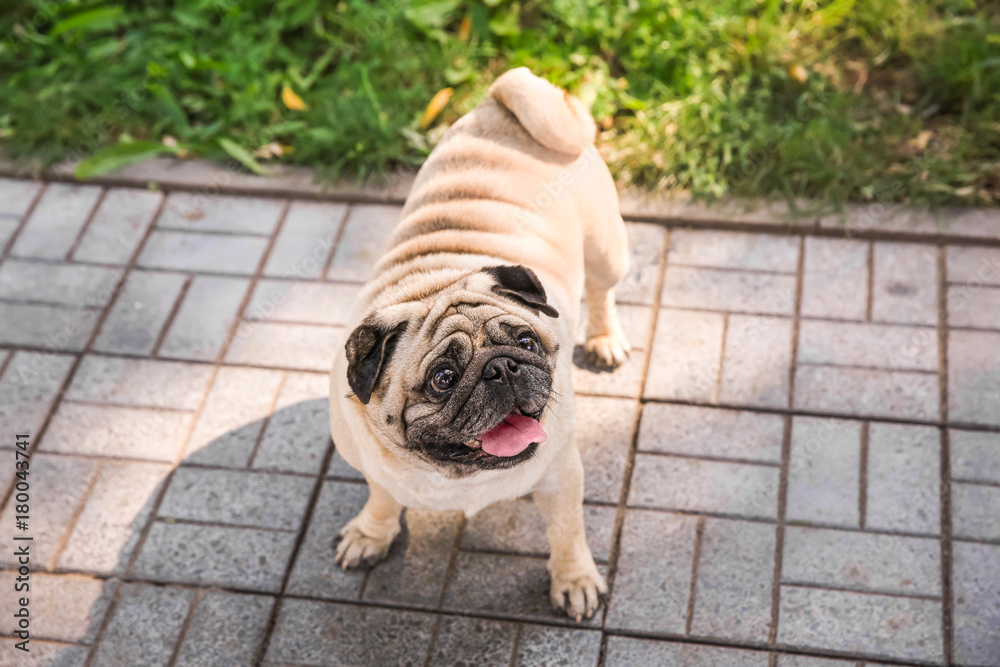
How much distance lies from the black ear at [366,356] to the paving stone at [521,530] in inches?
40.2

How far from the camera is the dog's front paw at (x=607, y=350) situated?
3.71 metres

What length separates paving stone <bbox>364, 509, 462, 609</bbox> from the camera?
3.19 m

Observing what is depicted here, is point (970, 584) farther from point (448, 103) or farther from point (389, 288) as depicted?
point (448, 103)

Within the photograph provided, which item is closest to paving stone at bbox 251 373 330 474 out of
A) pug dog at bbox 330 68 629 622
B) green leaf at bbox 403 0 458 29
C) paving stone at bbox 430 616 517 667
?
pug dog at bbox 330 68 629 622

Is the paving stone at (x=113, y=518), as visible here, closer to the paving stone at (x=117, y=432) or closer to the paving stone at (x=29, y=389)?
the paving stone at (x=117, y=432)

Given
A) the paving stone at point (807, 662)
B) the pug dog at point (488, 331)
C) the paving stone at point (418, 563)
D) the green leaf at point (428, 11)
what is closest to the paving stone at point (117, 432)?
the pug dog at point (488, 331)

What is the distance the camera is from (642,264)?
410 cm

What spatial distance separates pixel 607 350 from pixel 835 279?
106 centimetres

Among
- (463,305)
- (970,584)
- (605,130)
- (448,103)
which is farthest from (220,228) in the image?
(970,584)

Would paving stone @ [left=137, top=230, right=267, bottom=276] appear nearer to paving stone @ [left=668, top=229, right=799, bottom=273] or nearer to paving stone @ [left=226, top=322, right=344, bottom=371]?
paving stone @ [left=226, top=322, right=344, bottom=371]

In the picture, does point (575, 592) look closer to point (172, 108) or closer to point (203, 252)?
point (203, 252)

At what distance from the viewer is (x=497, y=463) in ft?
8.34

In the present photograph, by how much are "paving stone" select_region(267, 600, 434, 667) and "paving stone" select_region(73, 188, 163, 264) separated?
6.76 ft

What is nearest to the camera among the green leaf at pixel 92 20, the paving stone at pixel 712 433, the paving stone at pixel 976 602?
the paving stone at pixel 976 602
